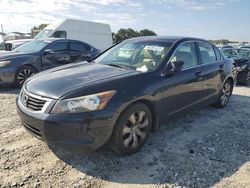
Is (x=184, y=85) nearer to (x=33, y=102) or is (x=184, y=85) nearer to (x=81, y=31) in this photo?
(x=33, y=102)

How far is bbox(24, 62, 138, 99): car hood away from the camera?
338 centimetres

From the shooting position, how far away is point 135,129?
12.3 feet

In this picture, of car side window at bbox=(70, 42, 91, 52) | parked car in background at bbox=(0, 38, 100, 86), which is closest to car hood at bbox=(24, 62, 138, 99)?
parked car in background at bbox=(0, 38, 100, 86)

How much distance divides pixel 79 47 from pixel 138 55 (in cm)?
560

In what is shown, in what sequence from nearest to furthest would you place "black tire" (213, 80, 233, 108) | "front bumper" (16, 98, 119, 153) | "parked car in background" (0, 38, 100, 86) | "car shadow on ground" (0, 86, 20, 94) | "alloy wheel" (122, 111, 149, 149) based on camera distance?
"front bumper" (16, 98, 119, 153), "alloy wheel" (122, 111, 149, 149), "black tire" (213, 80, 233, 108), "car shadow on ground" (0, 86, 20, 94), "parked car in background" (0, 38, 100, 86)

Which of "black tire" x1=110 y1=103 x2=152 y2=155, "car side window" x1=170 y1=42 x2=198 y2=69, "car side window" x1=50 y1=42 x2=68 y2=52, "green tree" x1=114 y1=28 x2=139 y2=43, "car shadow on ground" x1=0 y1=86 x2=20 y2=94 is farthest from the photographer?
"green tree" x1=114 y1=28 x2=139 y2=43

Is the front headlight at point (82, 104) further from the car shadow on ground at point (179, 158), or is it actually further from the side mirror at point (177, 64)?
the side mirror at point (177, 64)

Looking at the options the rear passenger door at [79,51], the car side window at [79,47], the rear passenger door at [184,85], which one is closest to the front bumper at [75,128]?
the rear passenger door at [184,85]

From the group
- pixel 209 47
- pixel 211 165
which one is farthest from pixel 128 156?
pixel 209 47

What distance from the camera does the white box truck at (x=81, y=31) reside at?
17.5 metres

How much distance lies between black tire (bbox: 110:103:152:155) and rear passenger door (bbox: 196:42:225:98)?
180cm

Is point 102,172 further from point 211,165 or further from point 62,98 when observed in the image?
point 211,165

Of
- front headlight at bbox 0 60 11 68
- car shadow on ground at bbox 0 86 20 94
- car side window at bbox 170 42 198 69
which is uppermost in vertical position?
car side window at bbox 170 42 198 69

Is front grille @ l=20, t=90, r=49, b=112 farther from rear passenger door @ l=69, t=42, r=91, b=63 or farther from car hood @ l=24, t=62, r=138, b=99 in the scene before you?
rear passenger door @ l=69, t=42, r=91, b=63
